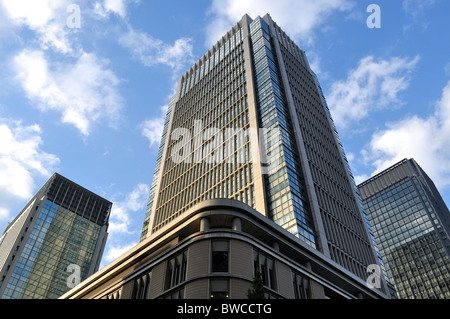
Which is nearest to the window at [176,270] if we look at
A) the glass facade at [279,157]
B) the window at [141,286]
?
the window at [141,286]

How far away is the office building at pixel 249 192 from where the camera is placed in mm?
34031

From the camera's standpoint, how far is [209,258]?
32219 mm

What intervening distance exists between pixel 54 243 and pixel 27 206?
21.3 metres

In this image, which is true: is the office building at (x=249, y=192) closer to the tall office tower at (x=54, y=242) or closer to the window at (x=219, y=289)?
the window at (x=219, y=289)

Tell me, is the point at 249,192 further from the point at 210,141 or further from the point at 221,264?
the point at 221,264

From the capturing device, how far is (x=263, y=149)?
61594 mm

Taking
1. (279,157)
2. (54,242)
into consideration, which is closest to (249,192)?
(279,157)

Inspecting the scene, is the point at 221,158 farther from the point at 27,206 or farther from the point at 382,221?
the point at 382,221

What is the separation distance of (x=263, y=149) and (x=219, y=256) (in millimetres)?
31346

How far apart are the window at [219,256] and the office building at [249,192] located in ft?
0.30

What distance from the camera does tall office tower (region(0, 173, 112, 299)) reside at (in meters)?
106

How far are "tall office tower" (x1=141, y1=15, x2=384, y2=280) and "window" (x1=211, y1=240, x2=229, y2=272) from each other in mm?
16808
